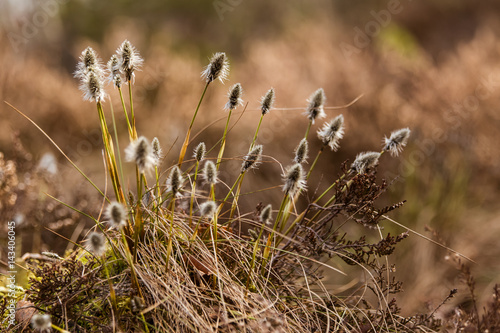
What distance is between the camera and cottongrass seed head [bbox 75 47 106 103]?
1073 millimetres

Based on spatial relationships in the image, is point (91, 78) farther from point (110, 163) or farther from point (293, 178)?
point (293, 178)

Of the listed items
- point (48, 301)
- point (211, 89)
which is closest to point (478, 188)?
point (211, 89)

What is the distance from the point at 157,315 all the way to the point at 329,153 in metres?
2.30

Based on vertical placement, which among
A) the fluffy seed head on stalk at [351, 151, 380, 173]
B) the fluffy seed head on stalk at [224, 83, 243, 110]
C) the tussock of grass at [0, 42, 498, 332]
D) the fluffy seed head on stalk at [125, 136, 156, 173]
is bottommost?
the tussock of grass at [0, 42, 498, 332]

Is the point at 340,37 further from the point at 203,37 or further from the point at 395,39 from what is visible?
the point at 203,37

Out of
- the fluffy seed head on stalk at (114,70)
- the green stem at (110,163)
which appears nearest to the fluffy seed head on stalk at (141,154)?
the green stem at (110,163)

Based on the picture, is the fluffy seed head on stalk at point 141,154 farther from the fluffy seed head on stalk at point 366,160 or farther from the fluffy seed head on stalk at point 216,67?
the fluffy seed head on stalk at point 366,160

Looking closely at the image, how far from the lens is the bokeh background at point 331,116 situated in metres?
2.55

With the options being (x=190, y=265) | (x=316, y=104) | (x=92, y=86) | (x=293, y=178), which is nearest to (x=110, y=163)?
(x=92, y=86)

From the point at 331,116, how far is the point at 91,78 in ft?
9.07

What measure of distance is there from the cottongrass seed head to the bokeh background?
19.4 inches

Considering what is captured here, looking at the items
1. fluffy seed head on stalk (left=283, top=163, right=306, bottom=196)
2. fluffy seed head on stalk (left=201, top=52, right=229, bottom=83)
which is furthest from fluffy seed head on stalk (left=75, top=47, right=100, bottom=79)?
fluffy seed head on stalk (left=283, top=163, right=306, bottom=196)

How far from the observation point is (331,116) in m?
3.61

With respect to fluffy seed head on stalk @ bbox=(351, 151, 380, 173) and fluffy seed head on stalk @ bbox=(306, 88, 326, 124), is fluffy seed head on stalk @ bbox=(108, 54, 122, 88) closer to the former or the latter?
fluffy seed head on stalk @ bbox=(306, 88, 326, 124)
